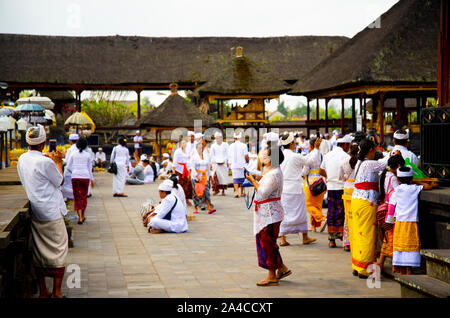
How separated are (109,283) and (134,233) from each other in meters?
3.68

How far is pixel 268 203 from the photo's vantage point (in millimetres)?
6758

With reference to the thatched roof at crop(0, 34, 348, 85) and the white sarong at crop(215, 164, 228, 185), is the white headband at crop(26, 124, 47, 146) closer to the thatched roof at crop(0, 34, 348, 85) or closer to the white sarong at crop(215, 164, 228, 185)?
the white sarong at crop(215, 164, 228, 185)

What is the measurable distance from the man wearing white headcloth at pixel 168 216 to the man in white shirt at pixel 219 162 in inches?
233

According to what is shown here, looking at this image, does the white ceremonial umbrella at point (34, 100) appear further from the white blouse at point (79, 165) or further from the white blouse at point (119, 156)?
the white blouse at point (79, 165)

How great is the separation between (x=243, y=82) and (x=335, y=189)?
19877 mm

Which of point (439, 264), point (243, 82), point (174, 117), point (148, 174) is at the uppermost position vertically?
point (243, 82)

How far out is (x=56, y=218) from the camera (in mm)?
6027

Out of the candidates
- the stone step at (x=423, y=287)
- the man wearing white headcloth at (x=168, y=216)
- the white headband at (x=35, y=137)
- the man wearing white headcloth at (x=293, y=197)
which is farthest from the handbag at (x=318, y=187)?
the white headband at (x=35, y=137)

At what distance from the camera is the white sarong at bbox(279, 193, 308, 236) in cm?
919

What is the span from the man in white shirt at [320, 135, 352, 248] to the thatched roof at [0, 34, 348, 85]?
23478 millimetres

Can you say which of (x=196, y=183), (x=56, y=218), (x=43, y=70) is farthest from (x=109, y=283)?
(x=43, y=70)

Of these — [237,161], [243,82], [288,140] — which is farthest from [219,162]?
[243,82]

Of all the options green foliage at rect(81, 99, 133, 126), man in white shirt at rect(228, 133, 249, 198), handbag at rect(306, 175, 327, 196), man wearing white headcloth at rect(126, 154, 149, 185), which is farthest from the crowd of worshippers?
green foliage at rect(81, 99, 133, 126)

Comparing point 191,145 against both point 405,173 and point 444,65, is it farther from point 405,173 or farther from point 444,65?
point 405,173
